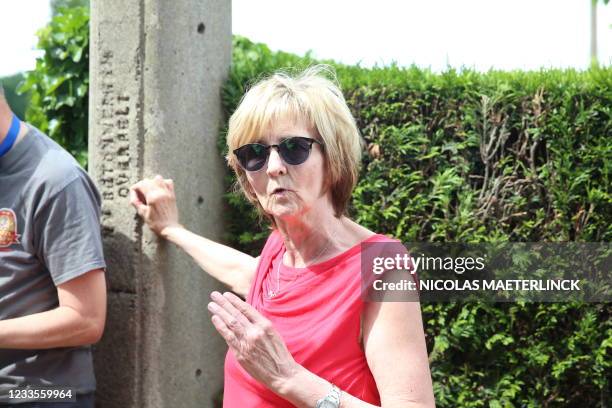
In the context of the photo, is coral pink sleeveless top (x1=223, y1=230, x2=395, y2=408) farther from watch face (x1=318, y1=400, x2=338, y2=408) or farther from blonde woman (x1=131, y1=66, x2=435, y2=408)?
watch face (x1=318, y1=400, x2=338, y2=408)

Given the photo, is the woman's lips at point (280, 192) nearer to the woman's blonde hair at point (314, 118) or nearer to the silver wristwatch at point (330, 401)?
the woman's blonde hair at point (314, 118)

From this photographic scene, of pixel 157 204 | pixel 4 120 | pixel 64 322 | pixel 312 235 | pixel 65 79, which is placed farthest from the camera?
pixel 65 79

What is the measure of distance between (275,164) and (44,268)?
1.30 m

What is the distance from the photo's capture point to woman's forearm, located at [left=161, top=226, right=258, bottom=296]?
10.4 feet

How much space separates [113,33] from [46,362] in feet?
5.67

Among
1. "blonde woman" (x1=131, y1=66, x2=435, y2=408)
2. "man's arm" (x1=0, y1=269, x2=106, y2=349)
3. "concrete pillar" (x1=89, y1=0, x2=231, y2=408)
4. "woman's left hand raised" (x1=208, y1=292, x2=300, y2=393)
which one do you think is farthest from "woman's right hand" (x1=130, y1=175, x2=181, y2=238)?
"woman's left hand raised" (x1=208, y1=292, x2=300, y2=393)

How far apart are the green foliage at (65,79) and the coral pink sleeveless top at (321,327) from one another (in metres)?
2.47

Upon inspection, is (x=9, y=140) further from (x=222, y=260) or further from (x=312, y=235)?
(x=312, y=235)

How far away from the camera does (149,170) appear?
150 inches

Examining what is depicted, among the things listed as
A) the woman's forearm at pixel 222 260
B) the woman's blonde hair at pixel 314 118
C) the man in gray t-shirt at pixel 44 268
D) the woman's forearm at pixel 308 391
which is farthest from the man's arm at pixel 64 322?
the woman's forearm at pixel 308 391

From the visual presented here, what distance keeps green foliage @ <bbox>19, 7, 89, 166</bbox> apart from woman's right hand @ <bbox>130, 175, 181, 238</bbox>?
3.01ft

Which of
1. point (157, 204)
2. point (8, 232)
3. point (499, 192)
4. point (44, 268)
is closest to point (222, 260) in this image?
point (157, 204)

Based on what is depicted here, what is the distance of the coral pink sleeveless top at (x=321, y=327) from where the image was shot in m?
2.23

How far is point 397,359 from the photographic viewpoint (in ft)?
6.98
